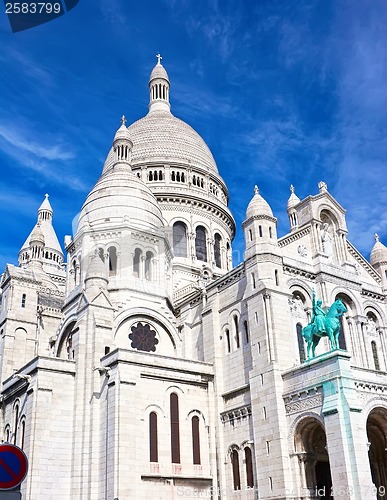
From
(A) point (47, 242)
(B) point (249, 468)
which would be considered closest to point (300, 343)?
(B) point (249, 468)

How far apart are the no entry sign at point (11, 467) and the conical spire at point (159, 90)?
215ft

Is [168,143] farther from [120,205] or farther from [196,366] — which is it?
[196,366]

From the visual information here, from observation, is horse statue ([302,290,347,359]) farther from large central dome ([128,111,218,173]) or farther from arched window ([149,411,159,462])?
large central dome ([128,111,218,173])

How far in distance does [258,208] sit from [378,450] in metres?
17.1

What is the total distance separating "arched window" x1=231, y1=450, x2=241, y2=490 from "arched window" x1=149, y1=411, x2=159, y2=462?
5.17 metres

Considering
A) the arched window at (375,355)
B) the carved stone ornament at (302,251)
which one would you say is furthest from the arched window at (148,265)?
the arched window at (375,355)

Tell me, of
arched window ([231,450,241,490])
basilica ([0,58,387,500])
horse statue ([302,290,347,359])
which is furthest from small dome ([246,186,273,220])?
arched window ([231,450,241,490])

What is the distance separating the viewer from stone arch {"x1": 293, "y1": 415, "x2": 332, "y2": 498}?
104ft

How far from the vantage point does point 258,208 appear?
39344mm

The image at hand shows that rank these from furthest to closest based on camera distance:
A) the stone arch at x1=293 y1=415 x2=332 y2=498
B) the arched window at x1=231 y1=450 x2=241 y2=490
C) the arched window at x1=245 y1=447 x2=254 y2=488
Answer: the arched window at x1=231 y1=450 x2=241 y2=490 → the arched window at x1=245 y1=447 x2=254 y2=488 → the stone arch at x1=293 y1=415 x2=332 y2=498

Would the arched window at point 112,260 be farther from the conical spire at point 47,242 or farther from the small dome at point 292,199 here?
the conical spire at point 47,242

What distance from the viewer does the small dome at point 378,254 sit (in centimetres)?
4609

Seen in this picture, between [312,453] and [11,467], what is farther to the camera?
[312,453]

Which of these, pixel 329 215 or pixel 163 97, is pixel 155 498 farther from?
pixel 163 97
